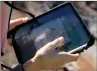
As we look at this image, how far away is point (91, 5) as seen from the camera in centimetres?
159

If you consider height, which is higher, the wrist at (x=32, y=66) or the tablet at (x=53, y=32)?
the tablet at (x=53, y=32)

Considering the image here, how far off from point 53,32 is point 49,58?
0.08 meters

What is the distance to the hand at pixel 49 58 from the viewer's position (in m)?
0.52

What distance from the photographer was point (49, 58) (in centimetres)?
52

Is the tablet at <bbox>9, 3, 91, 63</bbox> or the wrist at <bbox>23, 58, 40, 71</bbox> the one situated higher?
the tablet at <bbox>9, 3, 91, 63</bbox>

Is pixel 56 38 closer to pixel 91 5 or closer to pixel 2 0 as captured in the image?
pixel 2 0

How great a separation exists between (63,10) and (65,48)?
0.32ft

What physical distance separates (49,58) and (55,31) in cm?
8

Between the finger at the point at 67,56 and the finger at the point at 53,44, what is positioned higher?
the finger at the point at 53,44

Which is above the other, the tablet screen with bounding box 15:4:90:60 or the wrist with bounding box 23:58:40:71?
the tablet screen with bounding box 15:4:90:60

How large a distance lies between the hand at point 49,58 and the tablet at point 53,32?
30mm

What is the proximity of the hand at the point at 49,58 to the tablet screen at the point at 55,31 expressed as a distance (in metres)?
0.03

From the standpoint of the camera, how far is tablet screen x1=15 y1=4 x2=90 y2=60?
56 centimetres

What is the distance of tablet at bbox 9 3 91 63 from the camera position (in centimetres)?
56
